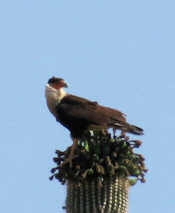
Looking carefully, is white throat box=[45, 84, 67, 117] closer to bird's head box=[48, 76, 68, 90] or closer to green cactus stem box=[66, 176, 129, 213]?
bird's head box=[48, 76, 68, 90]

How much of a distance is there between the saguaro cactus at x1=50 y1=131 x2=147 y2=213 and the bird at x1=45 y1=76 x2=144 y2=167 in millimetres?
356

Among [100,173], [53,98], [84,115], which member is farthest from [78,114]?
[100,173]

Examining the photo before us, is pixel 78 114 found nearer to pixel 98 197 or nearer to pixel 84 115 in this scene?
pixel 84 115

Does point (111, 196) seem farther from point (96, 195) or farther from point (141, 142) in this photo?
point (141, 142)

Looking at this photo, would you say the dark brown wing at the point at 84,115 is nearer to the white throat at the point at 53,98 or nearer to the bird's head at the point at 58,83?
the white throat at the point at 53,98

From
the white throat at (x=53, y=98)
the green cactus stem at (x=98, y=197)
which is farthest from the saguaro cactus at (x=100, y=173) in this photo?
the white throat at (x=53, y=98)

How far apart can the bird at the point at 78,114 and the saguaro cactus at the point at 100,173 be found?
1.17ft

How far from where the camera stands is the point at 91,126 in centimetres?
1172

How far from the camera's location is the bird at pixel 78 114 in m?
11.7

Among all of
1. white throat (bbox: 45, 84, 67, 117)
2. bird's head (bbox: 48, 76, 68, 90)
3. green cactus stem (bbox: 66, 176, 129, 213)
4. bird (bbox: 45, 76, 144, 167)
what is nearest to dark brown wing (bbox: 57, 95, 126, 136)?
bird (bbox: 45, 76, 144, 167)

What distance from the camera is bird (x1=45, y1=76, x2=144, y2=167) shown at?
11.7 meters

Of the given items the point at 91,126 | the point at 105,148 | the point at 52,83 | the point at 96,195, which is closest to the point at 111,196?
the point at 96,195

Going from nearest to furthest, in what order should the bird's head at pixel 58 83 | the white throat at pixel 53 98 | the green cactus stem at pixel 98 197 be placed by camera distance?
the green cactus stem at pixel 98 197
the white throat at pixel 53 98
the bird's head at pixel 58 83

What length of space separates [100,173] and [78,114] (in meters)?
1.98
